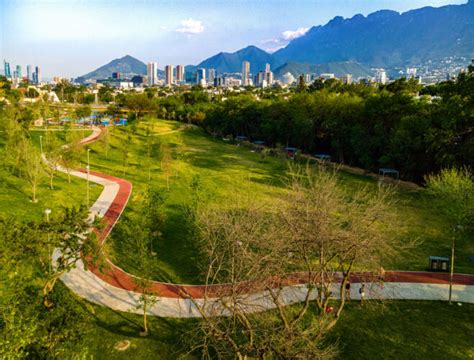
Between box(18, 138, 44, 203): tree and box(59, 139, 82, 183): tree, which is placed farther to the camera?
box(59, 139, 82, 183): tree

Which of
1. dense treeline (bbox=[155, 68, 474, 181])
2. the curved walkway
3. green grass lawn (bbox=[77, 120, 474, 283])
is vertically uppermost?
dense treeline (bbox=[155, 68, 474, 181])

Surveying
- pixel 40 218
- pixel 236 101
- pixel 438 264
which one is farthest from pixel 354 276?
pixel 236 101

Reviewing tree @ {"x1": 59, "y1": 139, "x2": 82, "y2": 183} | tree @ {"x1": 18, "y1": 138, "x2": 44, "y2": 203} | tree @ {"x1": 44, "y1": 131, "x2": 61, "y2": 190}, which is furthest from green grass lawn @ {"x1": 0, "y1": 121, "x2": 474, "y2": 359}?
tree @ {"x1": 59, "y1": 139, "x2": 82, "y2": 183}

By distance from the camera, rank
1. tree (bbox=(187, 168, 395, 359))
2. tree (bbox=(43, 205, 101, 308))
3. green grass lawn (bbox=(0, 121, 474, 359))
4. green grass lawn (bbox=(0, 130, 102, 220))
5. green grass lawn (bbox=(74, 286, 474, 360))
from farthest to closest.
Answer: green grass lawn (bbox=(0, 130, 102, 220))
green grass lawn (bbox=(0, 121, 474, 359))
green grass lawn (bbox=(74, 286, 474, 360))
tree (bbox=(43, 205, 101, 308))
tree (bbox=(187, 168, 395, 359))

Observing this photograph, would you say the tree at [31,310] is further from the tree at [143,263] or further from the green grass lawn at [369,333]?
the tree at [143,263]

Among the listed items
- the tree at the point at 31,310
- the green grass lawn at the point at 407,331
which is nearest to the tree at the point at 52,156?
the tree at the point at 31,310

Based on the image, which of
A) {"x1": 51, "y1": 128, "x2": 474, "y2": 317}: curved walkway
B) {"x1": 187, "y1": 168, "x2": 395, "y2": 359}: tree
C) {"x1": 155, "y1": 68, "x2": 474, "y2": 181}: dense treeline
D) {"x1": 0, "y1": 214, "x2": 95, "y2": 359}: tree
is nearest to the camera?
{"x1": 0, "y1": 214, "x2": 95, "y2": 359}: tree

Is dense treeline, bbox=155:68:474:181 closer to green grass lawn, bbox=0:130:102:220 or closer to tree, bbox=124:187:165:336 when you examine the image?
tree, bbox=124:187:165:336

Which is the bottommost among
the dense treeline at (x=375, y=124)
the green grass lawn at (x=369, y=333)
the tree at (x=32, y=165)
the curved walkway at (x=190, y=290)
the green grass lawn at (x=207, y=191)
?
the green grass lawn at (x=369, y=333)

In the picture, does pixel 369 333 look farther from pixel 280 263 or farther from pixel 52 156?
pixel 52 156

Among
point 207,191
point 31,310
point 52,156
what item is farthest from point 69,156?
point 31,310
